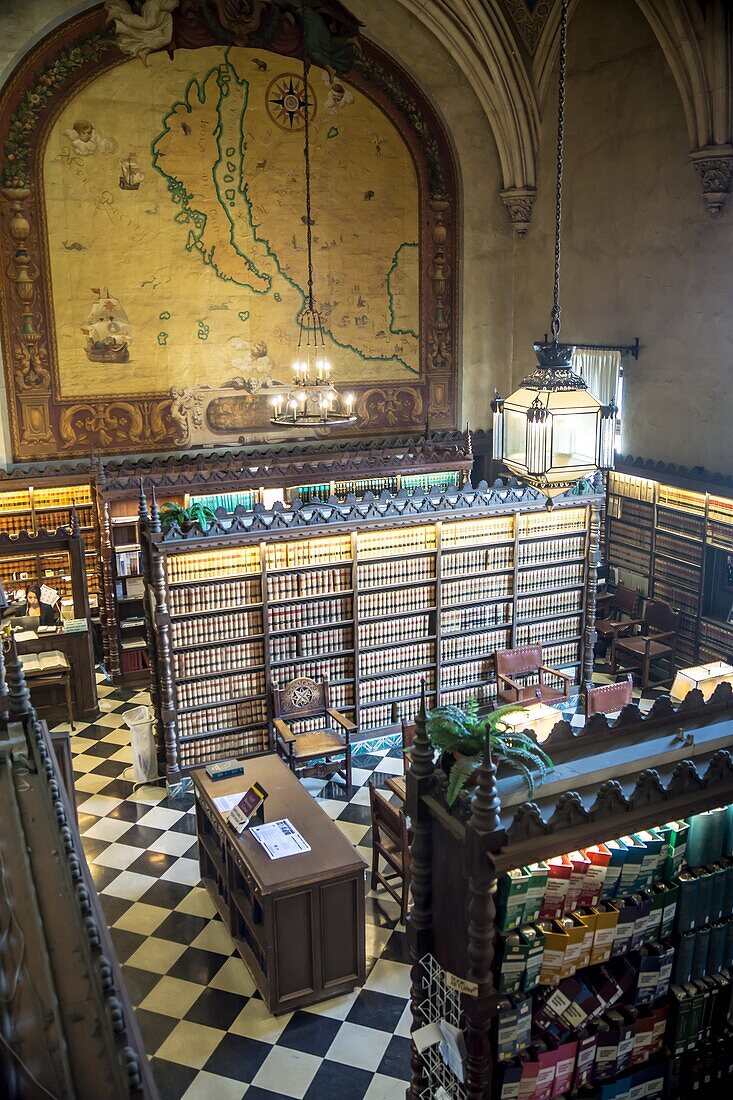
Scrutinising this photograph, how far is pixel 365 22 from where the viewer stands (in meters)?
13.7

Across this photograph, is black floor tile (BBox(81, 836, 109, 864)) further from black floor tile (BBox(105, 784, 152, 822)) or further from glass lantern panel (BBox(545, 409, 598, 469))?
glass lantern panel (BBox(545, 409, 598, 469))

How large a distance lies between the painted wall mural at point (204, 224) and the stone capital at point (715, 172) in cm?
493

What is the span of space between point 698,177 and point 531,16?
4.16 meters

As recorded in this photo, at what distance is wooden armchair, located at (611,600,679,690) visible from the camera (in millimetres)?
11039

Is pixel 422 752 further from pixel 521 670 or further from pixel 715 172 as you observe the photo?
pixel 715 172

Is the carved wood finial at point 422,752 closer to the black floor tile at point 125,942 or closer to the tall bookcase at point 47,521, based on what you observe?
the black floor tile at point 125,942

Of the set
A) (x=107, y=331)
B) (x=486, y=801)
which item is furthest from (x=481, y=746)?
(x=107, y=331)

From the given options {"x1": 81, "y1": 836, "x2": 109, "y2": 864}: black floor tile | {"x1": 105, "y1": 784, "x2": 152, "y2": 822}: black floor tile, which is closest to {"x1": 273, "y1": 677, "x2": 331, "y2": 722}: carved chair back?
{"x1": 105, "y1": 784, "x2": 152, "y2": 822}: black floor tile

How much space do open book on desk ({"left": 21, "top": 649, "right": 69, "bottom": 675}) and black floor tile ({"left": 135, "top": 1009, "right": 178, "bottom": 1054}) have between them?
4673 mm

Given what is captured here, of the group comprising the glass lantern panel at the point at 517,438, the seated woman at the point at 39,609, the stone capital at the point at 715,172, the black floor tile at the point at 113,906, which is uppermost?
the stone capital at the point at 715,172

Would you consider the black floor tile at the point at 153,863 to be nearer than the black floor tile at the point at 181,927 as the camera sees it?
No

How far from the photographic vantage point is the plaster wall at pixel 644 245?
1114 cm

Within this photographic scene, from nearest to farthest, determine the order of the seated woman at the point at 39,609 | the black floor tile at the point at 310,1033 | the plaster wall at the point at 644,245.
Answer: the black floor tile at the point at 310,1033, the seated woman at the point at 39,609, the plaster wall at the point at 644,245

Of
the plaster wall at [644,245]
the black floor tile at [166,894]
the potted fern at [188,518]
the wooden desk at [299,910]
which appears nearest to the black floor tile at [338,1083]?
the wooden desk at [299,910]
